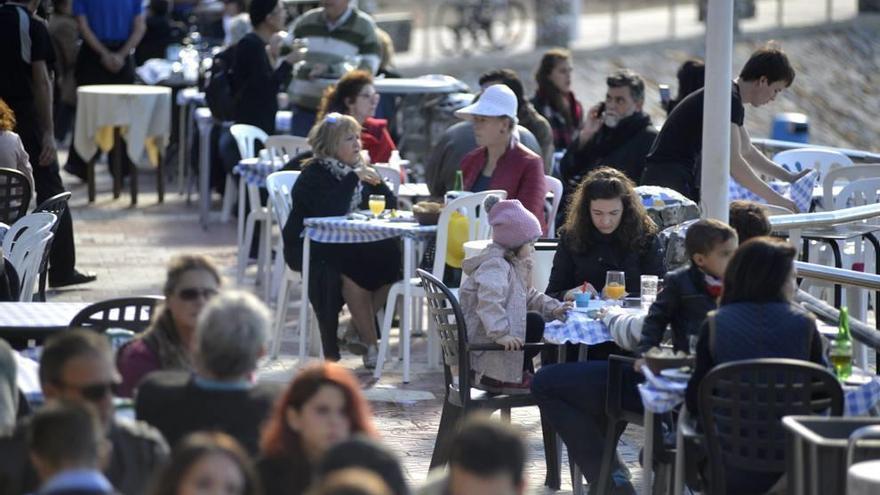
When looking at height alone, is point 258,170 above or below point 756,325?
above

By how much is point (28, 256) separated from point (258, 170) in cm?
317

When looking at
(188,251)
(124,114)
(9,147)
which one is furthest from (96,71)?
(9,147)

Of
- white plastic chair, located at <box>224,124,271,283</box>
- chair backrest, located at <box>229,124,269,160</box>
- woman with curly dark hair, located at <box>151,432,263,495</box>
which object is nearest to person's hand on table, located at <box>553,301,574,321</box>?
woman with curly dark hair, located at <box>151,432,263,495</box>

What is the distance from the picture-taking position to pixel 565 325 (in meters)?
6.86

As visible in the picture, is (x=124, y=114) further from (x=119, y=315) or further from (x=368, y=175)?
(x=119, y=315)

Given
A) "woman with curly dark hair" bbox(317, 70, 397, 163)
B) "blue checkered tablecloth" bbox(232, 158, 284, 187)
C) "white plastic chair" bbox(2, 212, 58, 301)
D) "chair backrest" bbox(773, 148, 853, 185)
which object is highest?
"woman with curly dark hair" bbox(317, 70, 397, 163)

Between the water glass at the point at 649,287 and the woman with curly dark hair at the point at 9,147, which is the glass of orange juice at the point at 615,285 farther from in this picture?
the woman with curly dark hair at the point at 9,147

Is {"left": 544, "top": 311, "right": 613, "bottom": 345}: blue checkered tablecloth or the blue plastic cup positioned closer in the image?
{"left": 544, "top": 311, "right": 613, "bottom": 345}: blue checkered tablecloth

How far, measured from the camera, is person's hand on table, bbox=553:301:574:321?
7.02 meters

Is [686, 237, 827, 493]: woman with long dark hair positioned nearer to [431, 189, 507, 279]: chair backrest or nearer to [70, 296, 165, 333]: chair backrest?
[70, 296, 165, 333]: chair backrest

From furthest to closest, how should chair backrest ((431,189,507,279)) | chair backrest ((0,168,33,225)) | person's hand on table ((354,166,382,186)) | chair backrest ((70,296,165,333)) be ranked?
person's hand on table ((354,166,382,186)), chair backrest ((431,189,507,279)), chair backrest ((0,168,33,225)), chair backrest ((70,296,165,333))

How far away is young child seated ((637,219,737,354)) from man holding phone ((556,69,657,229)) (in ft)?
13.7

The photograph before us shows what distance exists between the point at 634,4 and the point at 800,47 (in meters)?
5.01

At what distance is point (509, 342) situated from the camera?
22.7 feet
